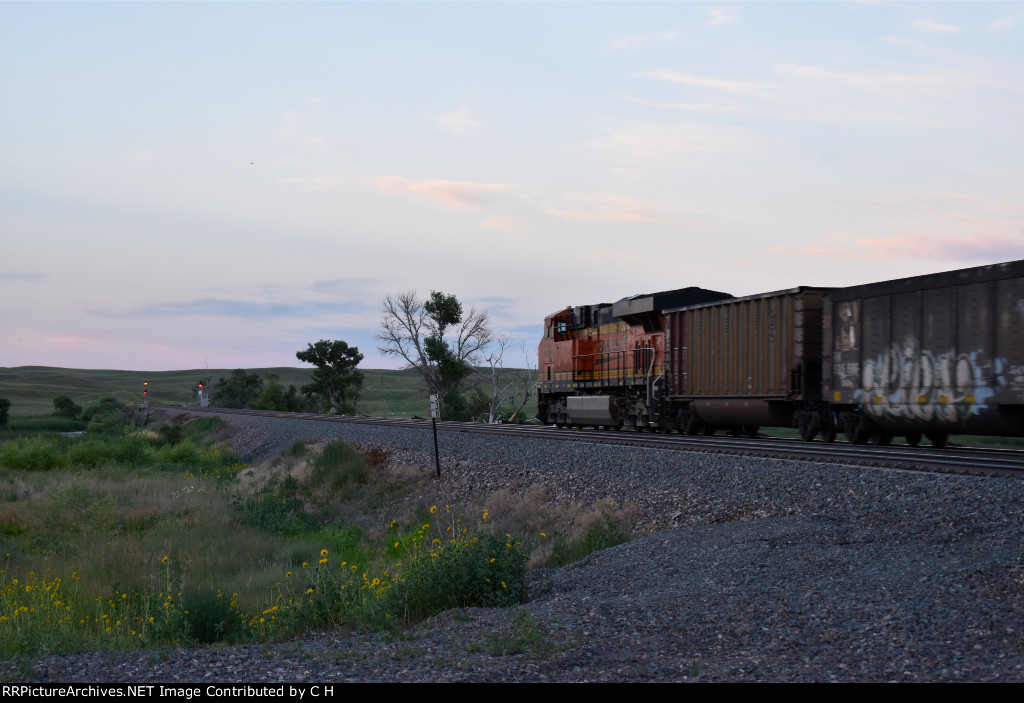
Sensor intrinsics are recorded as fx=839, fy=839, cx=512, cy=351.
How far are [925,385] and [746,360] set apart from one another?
208 inches

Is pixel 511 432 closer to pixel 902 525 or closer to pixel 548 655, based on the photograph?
pixel 902 525

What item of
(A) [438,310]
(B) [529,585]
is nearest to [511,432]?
(B) [529,585]

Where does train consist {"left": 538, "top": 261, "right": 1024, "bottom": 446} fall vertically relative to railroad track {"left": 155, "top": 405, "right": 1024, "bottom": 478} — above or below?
above

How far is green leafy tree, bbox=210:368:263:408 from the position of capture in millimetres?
92125

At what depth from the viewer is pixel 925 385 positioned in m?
15.8

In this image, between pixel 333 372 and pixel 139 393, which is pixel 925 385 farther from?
pixel 139 393

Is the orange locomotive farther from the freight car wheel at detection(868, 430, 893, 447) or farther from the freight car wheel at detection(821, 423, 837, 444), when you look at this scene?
the freight car wheel at detection(868, 430, 893, 447)

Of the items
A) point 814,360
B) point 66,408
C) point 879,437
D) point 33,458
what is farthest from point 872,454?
point 66,408

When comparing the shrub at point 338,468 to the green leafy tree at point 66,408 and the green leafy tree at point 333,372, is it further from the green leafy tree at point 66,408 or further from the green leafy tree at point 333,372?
the green leafy tree at point 66,408

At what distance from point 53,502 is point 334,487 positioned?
22.8ft

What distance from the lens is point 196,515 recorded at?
768 inches

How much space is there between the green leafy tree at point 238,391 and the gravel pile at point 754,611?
3377 inches

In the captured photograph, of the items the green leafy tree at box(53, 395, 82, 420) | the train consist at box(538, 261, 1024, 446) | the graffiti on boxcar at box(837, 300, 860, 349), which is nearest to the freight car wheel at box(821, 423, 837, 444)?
the train consist at box(538, 261, 1024, 446)

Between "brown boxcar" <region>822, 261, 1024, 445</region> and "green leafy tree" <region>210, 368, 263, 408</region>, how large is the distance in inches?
3168
